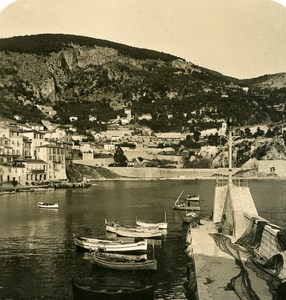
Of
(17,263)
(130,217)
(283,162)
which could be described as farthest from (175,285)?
(283,162)

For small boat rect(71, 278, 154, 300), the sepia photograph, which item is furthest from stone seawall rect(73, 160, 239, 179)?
small boat rect(71, 278, 154, 300)

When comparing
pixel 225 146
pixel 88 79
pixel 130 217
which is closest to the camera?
pixel 130 217

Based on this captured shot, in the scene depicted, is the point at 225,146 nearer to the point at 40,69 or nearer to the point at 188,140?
the point at 188,140

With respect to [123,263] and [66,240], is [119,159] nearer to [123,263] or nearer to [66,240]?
[66,240]

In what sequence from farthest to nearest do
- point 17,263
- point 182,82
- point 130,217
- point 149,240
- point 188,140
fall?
point 182,82, point 188,140, point 130,217, point 149,240, point 17,263

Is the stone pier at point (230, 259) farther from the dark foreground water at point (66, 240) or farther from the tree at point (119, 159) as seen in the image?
the tree at point (119, 159)

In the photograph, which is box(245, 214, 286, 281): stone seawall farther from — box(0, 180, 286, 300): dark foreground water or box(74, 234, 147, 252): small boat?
box(74, 234, 147, 252): small boat
